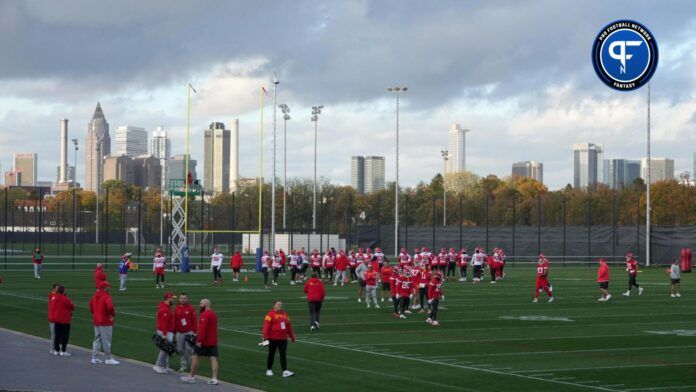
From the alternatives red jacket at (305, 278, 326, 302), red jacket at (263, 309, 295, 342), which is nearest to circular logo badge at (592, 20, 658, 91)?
red jacket at (263, 309, 295, 342)

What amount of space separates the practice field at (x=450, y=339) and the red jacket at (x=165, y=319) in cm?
112

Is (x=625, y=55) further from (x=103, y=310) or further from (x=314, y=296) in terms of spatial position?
(x=314, y=296)

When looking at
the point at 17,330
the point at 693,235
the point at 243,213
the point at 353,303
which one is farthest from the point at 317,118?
the point at 17,330

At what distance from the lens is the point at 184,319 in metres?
20.6

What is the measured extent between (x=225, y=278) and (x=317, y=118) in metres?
33.9

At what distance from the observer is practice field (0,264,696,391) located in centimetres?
2016

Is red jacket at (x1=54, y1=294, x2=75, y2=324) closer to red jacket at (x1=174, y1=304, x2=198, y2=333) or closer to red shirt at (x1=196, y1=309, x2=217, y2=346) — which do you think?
red jacket at (x1=174, y1=304, x2=198, y2=333)

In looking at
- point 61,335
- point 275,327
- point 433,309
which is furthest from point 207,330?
point 433,309

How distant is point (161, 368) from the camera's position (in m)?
20.8

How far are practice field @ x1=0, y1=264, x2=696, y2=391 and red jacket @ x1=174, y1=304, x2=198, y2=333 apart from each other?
101 centimetres

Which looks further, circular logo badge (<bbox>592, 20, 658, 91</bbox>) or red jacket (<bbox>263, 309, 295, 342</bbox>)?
red jacket (<bbox>263, 309, 295, 342</bbox>)

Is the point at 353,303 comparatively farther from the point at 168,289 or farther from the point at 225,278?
the point at 225,278

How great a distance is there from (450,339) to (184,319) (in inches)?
337

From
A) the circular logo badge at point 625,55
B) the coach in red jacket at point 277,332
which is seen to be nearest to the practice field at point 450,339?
the coach in red jacket at point 277,332
